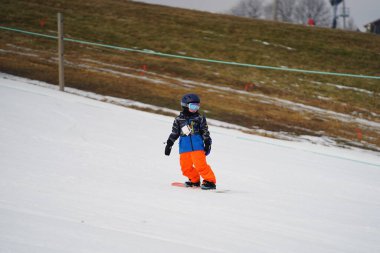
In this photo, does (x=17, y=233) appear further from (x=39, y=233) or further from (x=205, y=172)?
(x=205, y=172)

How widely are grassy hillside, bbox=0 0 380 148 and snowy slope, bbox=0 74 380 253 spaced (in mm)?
4049

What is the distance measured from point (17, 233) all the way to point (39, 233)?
15cm

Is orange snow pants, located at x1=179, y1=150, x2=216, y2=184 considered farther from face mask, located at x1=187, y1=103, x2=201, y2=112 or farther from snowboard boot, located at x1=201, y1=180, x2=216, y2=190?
face mask, located at x1=187, y1=103, x2=201, y2=112

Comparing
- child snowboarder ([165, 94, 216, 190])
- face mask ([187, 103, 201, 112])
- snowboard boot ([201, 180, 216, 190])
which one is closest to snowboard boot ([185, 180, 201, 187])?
child snowboarder ([165, 94, 216, 190])

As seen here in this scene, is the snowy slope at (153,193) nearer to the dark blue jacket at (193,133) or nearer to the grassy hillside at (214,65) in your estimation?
the dark blue jacket at (193,133)

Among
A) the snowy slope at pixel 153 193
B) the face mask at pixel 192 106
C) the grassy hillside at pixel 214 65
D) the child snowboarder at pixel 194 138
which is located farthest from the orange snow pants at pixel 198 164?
the grassy hillside at pixel 214 65

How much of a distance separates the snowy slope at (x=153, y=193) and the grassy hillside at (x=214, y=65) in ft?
13.3

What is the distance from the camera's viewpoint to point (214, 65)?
22078mm

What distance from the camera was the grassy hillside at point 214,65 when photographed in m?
14.3

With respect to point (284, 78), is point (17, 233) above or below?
below

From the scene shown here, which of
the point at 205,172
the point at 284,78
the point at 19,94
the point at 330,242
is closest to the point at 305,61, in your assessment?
the point at 284,78

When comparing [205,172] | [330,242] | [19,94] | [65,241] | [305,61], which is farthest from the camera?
[305,61]

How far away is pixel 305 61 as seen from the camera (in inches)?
939

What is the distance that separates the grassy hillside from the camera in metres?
14.3
